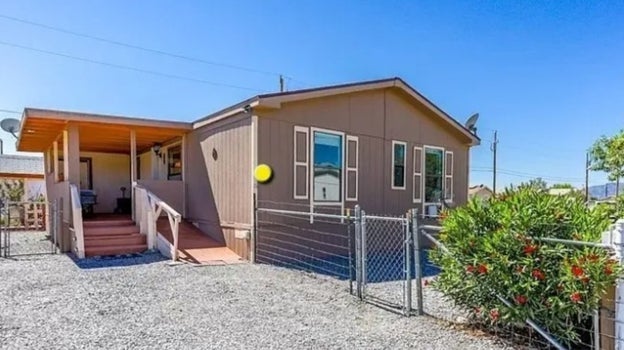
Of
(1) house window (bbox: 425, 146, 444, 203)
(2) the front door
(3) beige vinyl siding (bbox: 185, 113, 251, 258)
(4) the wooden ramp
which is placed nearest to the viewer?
Result: (4) the wooden ramp

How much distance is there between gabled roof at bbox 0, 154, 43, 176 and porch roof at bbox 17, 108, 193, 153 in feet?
30.3

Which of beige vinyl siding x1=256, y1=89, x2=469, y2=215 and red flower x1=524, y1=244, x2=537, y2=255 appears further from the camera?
beige vinyl siding x1=256, y1=89, x2=469, y2=215

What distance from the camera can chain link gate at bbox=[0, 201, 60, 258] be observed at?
30.4ft

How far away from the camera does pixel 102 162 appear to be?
48.2 feet

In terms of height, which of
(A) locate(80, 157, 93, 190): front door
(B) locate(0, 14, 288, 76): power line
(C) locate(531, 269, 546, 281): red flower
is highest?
(B) locate(0, 14, 288, 76): power line

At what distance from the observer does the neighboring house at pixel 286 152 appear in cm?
845

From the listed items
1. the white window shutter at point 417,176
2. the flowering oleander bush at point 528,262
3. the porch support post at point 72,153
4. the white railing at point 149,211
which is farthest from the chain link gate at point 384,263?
the porch support post at point 72,153

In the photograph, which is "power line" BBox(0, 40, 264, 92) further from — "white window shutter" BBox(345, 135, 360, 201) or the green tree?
the green tree

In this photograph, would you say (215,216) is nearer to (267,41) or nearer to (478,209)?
(478,209)

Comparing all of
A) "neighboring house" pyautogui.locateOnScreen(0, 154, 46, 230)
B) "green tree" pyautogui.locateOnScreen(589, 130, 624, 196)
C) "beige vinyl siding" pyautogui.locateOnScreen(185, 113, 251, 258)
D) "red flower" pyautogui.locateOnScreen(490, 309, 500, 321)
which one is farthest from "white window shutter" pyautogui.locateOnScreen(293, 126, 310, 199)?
"green tree" pyautogui.locateOnScreen(589, 130, 624, 196)

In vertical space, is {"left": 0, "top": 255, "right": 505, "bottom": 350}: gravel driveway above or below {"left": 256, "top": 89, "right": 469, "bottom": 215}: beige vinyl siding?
below

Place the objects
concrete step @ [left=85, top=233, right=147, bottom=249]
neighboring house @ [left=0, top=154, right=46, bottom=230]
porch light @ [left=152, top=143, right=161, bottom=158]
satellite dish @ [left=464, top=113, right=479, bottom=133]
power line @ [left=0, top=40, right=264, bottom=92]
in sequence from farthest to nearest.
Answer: power line @ [left=0, top=40, right=264, bottom=92] < neighboring house @ [left=0, top=154, right=46, bottom=230] < satellite dish @ [left=464, top=113, right=479, bottom=133] < porch light @ [left=152, top=143, right=161, bottom=158] < concrete step @ [left=85, top=233, right=147, bottom=249]

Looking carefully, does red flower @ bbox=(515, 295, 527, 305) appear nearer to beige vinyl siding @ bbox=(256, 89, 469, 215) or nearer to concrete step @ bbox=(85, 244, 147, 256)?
beige vinyl siding @ bbox=(256, 89, 469, 215)

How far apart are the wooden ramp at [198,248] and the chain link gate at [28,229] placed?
2.68m
